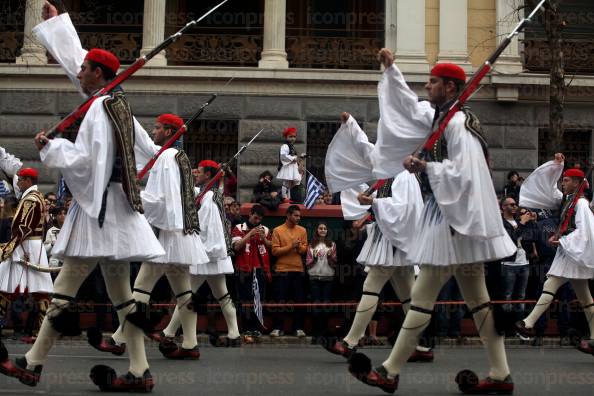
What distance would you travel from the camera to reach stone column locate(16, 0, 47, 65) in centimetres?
Result: 2528

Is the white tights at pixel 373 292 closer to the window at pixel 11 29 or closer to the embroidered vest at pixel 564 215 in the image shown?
the embroidered vest at pixel 564 215

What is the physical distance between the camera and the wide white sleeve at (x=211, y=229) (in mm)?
14414

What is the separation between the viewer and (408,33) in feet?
82.8

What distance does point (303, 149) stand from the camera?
24.2m

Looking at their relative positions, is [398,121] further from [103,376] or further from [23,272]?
[23,272]

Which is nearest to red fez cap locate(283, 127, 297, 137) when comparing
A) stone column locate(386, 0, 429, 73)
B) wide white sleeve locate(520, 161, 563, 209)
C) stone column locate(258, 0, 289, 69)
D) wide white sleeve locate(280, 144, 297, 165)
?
wide white sleeve locate(280, 144, 297, 165)

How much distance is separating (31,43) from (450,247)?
18300 mm

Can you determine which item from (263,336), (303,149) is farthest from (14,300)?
(303,149)

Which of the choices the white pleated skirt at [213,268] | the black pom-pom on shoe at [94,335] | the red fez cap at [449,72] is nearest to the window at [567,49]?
the white pleated skirt at [213,268]

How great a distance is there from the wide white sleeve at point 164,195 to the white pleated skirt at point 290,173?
9617 mm

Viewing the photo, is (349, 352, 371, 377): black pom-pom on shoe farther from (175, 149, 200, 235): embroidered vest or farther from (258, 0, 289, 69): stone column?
(258, 0, 289, 69): stone column

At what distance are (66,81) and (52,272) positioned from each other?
9.89 m

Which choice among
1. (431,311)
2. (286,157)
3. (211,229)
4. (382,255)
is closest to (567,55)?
(286,157)

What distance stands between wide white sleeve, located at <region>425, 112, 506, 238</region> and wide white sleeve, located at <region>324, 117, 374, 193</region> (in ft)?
9.58
